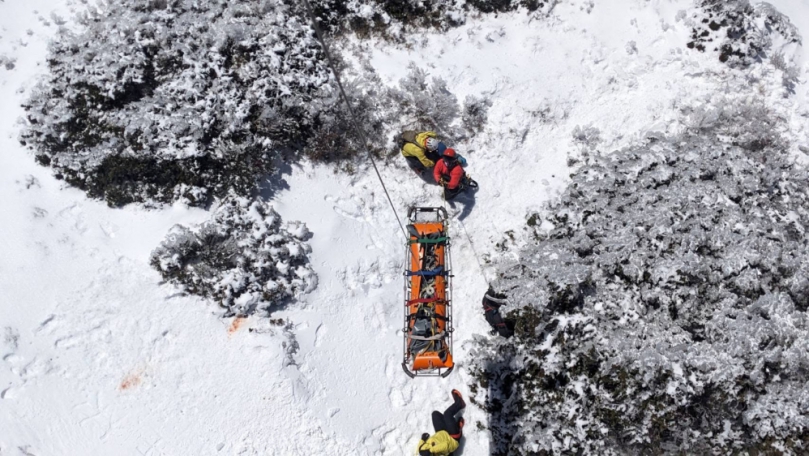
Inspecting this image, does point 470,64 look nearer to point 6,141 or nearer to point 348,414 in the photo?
point 348,414

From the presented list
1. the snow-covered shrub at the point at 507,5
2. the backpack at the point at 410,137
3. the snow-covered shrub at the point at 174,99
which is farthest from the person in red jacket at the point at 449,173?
the snow-covered shrub at the point at 507,5

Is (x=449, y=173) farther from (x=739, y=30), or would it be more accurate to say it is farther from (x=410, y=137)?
(x=739, y=30)

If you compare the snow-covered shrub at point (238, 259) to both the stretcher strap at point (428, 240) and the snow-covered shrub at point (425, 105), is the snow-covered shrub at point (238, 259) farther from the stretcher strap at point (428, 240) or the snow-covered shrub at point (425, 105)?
the snow-covered shrub at point (425, 105)

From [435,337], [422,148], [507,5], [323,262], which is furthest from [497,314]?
[507,5]

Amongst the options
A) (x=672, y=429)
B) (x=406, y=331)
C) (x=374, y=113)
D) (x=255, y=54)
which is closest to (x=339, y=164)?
(x=374, y=113)

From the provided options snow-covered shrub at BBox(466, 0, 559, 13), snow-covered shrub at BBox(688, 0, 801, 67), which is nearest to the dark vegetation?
snow-covered shrub at BBox(466, 0, 559, 13)

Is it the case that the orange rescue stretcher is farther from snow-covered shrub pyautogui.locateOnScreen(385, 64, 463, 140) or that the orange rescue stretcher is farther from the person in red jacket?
snow-covered shrub pyautogui.locateOnScreen(385, 64, 463, 140)
